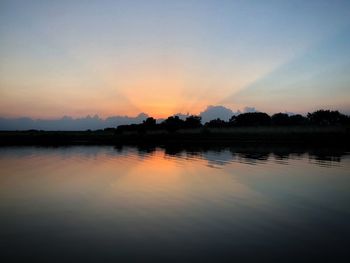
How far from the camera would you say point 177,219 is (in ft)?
41.8

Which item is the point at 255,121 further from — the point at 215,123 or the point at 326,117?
the point at 326,117

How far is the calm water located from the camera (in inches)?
358

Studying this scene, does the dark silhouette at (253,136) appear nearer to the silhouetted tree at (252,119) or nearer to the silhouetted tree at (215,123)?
the silhouetted tree at (252,119)

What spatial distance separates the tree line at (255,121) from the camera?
463ft

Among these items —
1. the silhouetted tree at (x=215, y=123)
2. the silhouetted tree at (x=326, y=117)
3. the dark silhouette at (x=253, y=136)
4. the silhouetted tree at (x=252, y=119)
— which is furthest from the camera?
the silhouetted tree at (x=215, y=123)

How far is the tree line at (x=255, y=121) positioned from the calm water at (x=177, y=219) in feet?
359

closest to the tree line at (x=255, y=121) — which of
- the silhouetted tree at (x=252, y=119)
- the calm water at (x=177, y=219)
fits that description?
the silhouetted tree at (x=252, y=119)

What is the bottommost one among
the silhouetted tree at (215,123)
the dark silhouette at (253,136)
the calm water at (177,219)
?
the calm water at (177,219)

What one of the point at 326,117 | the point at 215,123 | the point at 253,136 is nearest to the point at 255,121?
the point at 215,123

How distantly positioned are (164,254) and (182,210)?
5259mm

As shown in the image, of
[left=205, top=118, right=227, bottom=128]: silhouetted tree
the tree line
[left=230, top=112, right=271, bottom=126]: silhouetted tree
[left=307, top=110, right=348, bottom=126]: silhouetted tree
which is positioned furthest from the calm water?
[left=205, top=118, right=227, bottom=128]: silhouetted tree

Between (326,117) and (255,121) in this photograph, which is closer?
(326,117)

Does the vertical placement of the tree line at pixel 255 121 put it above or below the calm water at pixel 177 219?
above

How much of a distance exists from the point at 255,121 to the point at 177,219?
6024 inches
